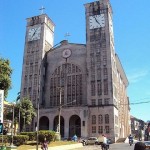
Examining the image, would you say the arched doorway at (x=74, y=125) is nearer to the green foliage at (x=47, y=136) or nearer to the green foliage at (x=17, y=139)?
the green foliage at (x=47, y=136)

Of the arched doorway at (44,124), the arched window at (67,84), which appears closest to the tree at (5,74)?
the arched window at (67,84)

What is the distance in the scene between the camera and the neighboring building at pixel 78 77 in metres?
60.9

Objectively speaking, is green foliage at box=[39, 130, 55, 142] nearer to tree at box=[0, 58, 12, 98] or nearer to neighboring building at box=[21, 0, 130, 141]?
tree at box=[0, 58, 12, 98]

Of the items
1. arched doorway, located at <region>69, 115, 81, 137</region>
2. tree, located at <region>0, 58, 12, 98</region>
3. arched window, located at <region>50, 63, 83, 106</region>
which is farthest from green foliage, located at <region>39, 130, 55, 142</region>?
arched window, located at <region>50, 63, 83, 106</region>

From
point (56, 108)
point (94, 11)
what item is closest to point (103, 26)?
point (94, 11)

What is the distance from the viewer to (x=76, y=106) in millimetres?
61781

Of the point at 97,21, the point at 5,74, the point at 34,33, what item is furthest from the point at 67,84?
the point at 5,74

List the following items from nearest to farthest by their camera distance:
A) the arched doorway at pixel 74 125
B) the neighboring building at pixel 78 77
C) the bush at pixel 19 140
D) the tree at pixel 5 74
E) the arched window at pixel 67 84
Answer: the tree at pixel 5 74 → the bush at pixel 19 140 → the neighboring building at pixel 78 77 → the arched doorway at pixel 74 125 → the arched window at pixel 67 84

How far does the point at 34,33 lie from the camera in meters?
76.0

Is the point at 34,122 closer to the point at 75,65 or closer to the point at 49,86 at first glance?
the point at 49,86

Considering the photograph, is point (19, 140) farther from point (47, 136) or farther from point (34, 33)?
point (34, 33)

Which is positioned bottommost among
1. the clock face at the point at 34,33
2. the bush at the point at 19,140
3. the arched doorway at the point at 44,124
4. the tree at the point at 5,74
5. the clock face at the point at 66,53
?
the bush at the point at 19,140

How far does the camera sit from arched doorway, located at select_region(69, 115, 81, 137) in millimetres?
63847

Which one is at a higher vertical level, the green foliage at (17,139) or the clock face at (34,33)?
the clock face at (34,33)
